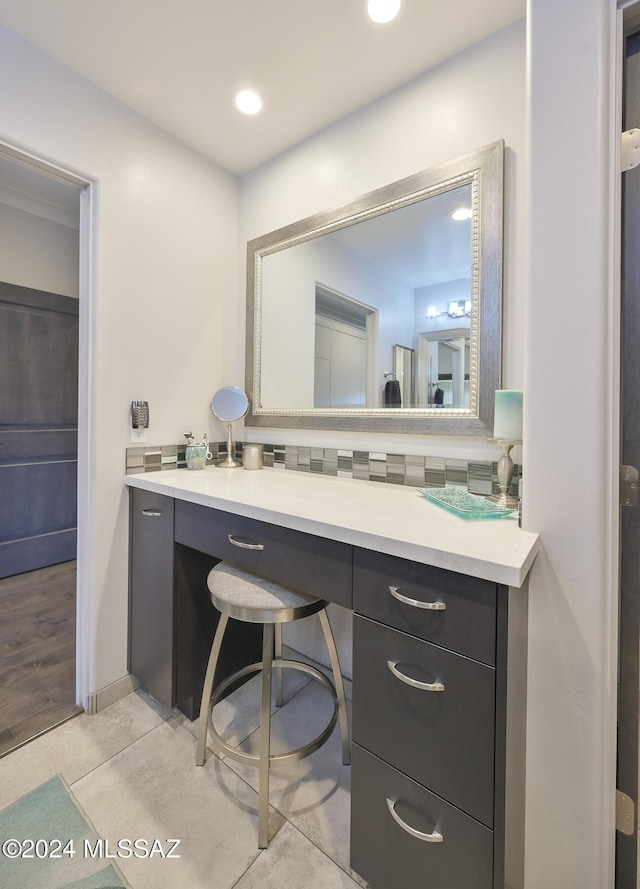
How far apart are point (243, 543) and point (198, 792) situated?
0.81m

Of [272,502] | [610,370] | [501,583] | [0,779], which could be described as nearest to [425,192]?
[610,370]

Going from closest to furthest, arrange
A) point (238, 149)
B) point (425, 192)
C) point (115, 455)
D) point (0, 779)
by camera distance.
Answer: point (0, 779), point (425, 192), point (115, 455), point (238, 149)

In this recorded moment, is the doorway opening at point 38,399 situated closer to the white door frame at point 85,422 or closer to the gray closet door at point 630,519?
the white door frame at point 85,422

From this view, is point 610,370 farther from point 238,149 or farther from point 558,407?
point 238,149

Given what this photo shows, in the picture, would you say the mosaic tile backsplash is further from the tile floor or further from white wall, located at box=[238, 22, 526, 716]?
the tile floor

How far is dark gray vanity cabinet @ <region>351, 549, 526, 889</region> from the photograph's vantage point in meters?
0.76

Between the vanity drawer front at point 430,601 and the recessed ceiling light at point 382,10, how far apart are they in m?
1.67

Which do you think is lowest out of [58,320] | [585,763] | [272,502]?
[585,763]

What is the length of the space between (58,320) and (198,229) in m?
1.74

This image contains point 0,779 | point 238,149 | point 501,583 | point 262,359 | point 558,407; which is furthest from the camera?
point 262,359

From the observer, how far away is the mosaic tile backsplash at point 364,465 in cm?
138

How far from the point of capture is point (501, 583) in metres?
0.74

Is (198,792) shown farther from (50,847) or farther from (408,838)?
(408,838)

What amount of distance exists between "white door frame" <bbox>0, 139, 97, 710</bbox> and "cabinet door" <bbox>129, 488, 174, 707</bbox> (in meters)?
0.16
